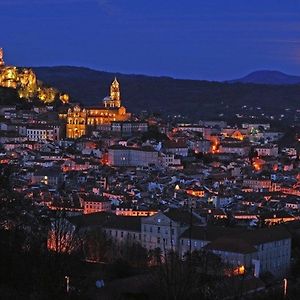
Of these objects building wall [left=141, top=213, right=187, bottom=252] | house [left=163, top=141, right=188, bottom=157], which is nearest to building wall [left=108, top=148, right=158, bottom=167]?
house [left=163, top=141, right=188, bottom=157]

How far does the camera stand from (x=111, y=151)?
1510 inches

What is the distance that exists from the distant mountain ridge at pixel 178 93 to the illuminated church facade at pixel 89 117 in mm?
27854

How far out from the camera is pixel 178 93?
284ft

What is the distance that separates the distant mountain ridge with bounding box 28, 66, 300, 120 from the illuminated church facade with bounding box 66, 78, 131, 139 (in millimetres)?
27854

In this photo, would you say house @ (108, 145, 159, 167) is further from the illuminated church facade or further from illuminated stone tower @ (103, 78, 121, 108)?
illuminated stone tower @ (103, 78, 121, 108)

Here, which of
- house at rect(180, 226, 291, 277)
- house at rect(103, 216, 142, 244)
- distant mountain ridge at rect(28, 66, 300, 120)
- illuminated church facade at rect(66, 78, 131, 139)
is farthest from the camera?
distant mountain ridge at rect(28, 66, 300, 120)

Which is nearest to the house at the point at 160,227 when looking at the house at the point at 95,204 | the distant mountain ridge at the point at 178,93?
the house at the point at 95,204

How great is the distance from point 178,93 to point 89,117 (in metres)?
42.4

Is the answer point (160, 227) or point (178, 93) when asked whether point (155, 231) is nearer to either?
point (160, 227)

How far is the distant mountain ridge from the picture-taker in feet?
259

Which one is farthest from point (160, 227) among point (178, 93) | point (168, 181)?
point (178, 93)

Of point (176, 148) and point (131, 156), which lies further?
point (176, 148)

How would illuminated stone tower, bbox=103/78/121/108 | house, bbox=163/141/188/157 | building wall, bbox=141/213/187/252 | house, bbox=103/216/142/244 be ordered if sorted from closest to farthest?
1. building wall, bbox=141/213/187/252
2. house, bbox=103/216/142/244
3. house, bbox=163/141/188/157
4. illuminated stone tower, bbox=103/78/121/108

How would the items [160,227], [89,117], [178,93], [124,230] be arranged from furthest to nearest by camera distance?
[178,93] < [89,117] < [124,230] < [160,227]
